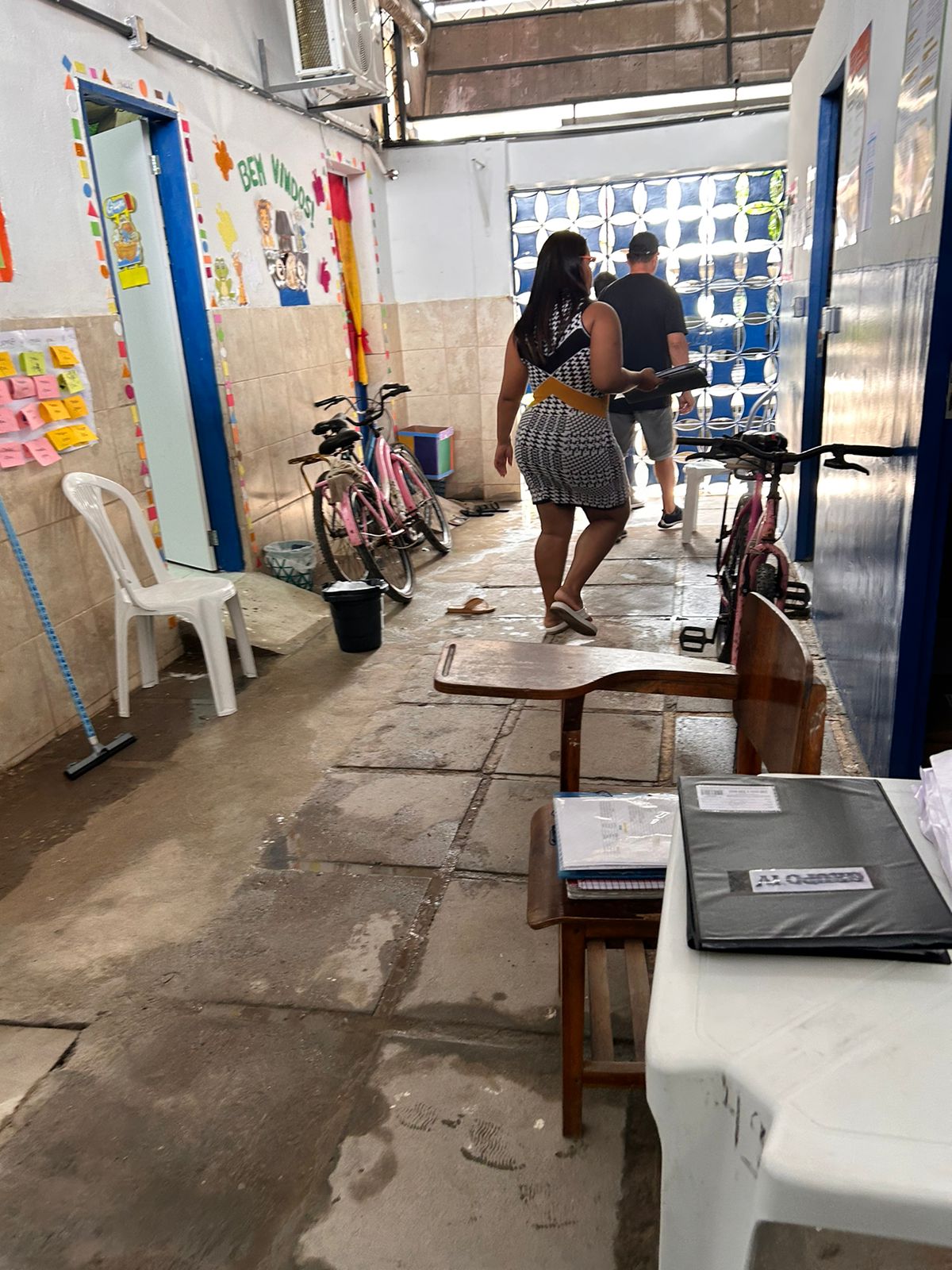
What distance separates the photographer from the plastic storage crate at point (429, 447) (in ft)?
21.5

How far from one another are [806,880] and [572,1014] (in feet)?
2.24

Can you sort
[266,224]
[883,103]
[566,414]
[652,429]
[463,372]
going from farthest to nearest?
[463,372]
[652,429]
[266,224]
[566,414]
[883,103]

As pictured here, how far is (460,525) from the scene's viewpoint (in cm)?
646

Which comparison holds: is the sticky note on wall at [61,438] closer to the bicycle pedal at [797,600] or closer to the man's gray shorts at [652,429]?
the bicycle pedal at [797,600]

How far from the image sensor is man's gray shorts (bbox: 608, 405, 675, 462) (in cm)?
543

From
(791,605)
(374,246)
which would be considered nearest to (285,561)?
(791,605)

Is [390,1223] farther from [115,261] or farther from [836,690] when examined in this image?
[115,261]

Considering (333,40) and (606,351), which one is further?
(333,40)

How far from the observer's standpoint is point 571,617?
381 cm

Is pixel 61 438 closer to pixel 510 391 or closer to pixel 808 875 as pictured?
pixel 510 391

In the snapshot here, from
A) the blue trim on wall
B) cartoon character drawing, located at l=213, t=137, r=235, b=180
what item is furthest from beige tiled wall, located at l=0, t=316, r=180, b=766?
cartoon character drawing, located at l=213, t=137, r=235, b=180

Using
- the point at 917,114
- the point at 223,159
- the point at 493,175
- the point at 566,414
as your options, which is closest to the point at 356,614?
the point at 566,414

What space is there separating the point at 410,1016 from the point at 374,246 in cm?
598

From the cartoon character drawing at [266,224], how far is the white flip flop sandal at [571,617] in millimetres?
2734
